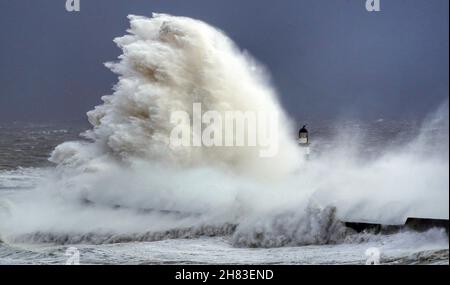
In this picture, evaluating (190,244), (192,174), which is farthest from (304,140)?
(190,244)

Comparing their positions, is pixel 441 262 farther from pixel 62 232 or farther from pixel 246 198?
pixel 62 232

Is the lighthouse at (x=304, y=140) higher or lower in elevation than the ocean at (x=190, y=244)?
higher

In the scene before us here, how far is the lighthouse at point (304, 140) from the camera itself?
7.45 meters

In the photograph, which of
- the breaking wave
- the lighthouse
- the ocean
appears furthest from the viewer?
the lighthouse

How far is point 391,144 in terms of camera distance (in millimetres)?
7414

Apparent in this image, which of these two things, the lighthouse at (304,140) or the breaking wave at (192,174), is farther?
the lighthouse at (304,140)

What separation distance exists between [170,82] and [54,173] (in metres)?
1.68

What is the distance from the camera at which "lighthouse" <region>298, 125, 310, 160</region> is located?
7.45m

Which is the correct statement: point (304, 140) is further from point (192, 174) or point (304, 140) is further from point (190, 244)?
point (190, 244)

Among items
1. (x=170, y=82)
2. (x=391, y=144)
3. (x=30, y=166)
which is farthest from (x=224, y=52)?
(x=30, y=166)

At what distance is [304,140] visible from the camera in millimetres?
7520

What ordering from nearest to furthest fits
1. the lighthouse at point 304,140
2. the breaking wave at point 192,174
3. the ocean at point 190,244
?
the ocean at point 190,244, the breaking wave at point 192,174, the lighthouse at point 304,140

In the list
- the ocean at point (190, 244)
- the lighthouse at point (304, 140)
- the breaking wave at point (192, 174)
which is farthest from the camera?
the lighthouse at point (304, 140)
